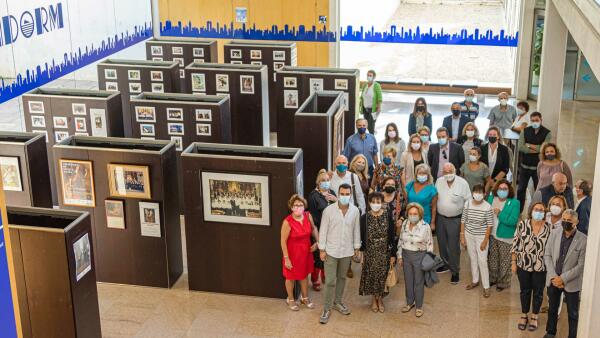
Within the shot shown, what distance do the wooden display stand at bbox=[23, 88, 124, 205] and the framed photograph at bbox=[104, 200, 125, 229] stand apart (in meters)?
3.39

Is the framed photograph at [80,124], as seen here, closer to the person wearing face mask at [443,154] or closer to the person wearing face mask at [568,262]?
the person wearing face mask at [443,154]

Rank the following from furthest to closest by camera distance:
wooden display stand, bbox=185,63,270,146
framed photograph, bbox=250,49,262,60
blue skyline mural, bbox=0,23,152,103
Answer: framed photograph, bbox=250,49,262,60
wooden display stand, bbox=185,63,270,146
blue skyline mural, bbox=0,23,152,103

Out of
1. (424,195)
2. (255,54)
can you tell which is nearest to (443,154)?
(424,195)

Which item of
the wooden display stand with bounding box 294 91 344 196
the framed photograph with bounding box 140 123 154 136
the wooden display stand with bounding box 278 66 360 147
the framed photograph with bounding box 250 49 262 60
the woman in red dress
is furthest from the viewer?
the framed photograph with bounding box 250 49 262 60

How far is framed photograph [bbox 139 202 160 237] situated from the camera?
10.7 meters

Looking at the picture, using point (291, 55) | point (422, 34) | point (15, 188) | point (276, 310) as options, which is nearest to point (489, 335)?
point (276, 310)

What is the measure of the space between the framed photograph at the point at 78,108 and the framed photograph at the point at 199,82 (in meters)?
3.21

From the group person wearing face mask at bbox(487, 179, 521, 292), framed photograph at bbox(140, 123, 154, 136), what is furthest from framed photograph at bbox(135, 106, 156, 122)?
person wearing face mask at bbox(487, 179, 521, 292)

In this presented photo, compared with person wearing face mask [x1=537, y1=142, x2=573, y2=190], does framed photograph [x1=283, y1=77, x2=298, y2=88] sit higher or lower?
higher

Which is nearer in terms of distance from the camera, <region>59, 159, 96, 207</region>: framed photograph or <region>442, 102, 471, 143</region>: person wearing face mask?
<region>59, 159, 96, 207</region>: framed photograph

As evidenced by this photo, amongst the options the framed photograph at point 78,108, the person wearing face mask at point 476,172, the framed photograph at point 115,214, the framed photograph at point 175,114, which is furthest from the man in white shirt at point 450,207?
the framed photograph at point 78,108

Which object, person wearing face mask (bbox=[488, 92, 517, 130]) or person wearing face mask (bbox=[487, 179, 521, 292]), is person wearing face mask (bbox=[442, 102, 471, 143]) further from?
person wearing face mask (bbox=[487, 179, 521, 292])

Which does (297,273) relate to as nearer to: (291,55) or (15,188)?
(15,188)

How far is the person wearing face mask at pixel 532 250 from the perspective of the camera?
9.07 metres
